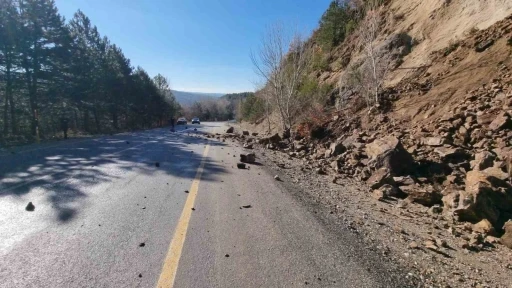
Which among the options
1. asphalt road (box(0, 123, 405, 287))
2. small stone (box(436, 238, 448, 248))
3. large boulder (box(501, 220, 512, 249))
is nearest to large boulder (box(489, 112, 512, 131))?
large boulder (box(501, 220, 512, 249))

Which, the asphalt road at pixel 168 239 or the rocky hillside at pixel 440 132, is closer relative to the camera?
the asphalt road at pixel 168 239

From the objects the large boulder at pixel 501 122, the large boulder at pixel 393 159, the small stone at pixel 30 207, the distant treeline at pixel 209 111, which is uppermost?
the large boulder at pixel 501 122

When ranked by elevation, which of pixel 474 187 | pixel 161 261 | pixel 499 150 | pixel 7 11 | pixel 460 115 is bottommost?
pixel 161 261

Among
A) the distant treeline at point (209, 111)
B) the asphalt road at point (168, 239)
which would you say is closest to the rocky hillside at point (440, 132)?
the asphalt road at point (168, 239)

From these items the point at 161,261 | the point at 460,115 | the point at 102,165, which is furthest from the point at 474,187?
the point at 102,165

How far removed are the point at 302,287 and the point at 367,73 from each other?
48.6 ft

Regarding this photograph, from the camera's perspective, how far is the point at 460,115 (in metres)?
8.85

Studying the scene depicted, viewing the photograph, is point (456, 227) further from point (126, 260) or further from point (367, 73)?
→ point (367, 73)

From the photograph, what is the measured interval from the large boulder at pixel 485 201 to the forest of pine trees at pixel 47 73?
2179 cm

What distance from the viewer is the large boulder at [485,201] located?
5066 millimetres

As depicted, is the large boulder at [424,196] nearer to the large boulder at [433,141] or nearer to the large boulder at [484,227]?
the large boulder at [484,227]

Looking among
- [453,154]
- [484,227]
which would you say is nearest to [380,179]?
[453,154]

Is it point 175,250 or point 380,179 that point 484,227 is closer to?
point 380,179

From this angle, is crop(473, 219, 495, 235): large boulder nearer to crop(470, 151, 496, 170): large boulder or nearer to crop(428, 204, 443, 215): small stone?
crop(428, 204, 443, 215): small stone
